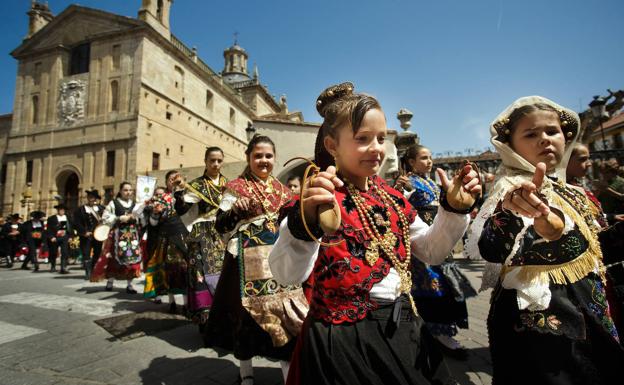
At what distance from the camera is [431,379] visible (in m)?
1.26

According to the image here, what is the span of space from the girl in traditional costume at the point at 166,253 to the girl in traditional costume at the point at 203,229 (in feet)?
4.30

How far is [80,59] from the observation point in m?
27.7

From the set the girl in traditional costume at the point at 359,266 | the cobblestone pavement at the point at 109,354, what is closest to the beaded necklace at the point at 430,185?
the cobblestone pavement at the point at 109,354

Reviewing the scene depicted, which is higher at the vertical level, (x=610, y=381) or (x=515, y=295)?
(x=515, y=295)

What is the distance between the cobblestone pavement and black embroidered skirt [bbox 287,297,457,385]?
5.53ft

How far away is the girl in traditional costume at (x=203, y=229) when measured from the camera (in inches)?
138

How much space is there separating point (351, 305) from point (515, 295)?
0.88 meters

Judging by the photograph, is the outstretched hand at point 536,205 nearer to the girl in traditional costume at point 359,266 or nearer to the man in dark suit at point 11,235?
the girl in traditional costume at point 359,266

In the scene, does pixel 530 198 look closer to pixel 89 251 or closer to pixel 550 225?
pixel 550 225

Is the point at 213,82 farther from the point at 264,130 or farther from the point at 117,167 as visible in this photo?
the point at 264,130

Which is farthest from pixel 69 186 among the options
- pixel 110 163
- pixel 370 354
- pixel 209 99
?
pixel 370 354

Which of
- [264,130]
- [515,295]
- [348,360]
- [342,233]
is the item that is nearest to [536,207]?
[515,295]

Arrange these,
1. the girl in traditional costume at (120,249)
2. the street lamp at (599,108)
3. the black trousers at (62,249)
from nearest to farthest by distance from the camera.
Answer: the girl in traditional costume at (120,249) < the street lamp at (599,108) < the black trousers at (62,249)

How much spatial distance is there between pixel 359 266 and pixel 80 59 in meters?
35.1
